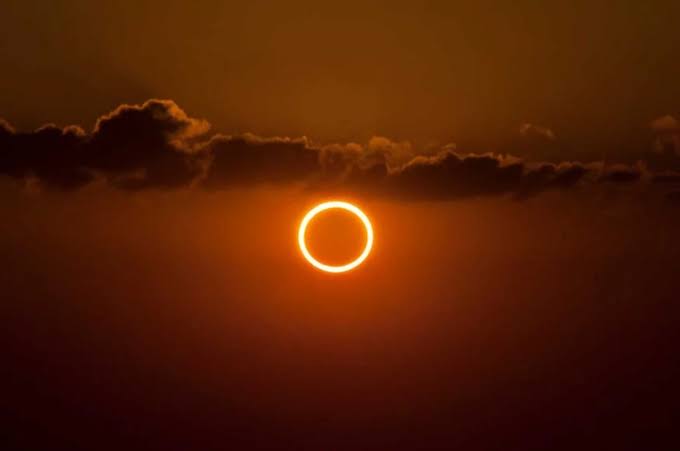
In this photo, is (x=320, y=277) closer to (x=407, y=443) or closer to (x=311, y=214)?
(x=311, y=214)

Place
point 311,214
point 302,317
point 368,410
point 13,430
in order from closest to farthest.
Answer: point 311,214
point 302,317
point 13,430
point 368,410

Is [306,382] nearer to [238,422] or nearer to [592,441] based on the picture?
[238,422]

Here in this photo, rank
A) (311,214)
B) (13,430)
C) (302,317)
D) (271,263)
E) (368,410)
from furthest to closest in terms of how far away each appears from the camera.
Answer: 1. (368,410)
2. (13,430)
3. (302,317)
4. (271,263)
5. (311,214)

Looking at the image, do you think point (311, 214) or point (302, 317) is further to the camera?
point (302, 317)

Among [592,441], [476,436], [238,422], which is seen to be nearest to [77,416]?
[238,422]

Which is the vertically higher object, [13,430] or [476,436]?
[476,436]

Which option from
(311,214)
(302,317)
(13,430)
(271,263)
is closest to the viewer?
(311,214)

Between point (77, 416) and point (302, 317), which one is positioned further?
point (77, 416)

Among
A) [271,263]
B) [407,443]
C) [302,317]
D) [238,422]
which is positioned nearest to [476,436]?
[407,443]

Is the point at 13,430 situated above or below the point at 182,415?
below
